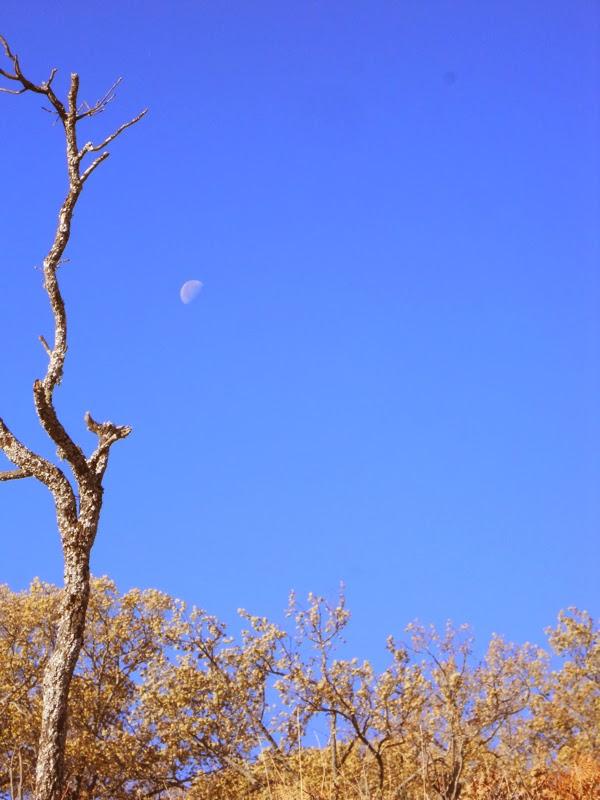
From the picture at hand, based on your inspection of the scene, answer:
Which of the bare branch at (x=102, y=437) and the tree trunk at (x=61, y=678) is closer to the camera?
the tree trunk at (x=61, y=678)

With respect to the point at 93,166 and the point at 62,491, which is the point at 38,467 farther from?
the point at 93,166

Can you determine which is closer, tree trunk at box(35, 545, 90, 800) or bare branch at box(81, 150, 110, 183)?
tree trunk at box(35, 545, 90, 800)

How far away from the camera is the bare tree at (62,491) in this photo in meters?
12.6

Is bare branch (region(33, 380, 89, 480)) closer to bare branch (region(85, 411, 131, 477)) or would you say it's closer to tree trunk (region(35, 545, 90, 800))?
bare branch (region(85, 411, 131, 477))

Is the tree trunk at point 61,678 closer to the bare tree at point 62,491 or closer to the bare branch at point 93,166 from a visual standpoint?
the bare tree at point 62,491

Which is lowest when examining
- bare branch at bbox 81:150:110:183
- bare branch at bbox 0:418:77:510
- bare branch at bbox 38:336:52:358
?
bare branch at bbox 0:418:77:510

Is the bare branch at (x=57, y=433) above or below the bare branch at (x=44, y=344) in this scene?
below

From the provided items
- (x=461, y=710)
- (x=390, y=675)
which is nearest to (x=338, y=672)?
(x=390, y=675)

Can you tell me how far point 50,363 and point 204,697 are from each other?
56.8 ft

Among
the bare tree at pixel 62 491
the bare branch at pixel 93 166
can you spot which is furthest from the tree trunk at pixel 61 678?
the bare branch at pixel 93 166

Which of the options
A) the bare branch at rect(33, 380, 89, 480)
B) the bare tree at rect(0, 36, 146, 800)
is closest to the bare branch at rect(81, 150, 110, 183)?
the bare tree at rect(0, 36, 146, 800)

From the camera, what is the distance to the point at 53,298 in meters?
15.7

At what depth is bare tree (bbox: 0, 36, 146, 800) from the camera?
41.5 ft

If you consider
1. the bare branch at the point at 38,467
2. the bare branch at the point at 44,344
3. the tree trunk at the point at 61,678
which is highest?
the bare branch at the point at 44,344
